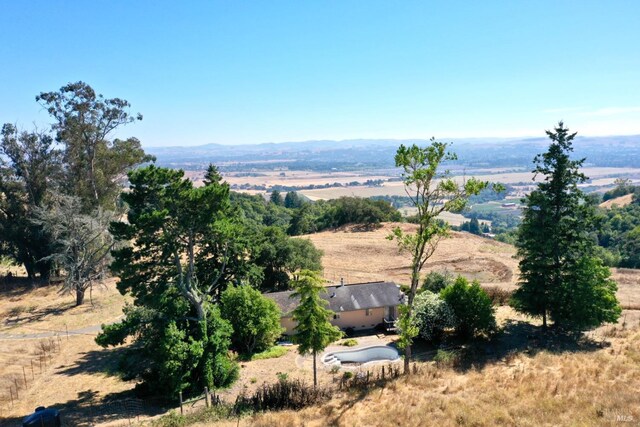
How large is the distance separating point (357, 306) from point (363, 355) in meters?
5.44

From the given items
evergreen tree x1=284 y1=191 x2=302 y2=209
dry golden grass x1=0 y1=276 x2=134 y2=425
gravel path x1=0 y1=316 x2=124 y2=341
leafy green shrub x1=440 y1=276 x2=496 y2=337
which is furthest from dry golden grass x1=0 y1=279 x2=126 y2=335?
evergreen tree x1=284 y1=191 x2=302 y2=209

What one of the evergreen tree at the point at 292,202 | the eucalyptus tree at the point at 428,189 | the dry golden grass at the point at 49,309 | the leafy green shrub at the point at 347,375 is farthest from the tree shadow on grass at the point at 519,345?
the evergreen tree at the point at 292,202

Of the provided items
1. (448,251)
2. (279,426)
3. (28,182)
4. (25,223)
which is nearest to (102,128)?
(28,182)

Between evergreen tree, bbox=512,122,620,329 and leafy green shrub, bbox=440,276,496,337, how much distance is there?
296 centimetres

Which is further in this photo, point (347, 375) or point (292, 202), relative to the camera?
point (292, 202)

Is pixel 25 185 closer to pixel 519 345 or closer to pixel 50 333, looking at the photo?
pixel 50 333

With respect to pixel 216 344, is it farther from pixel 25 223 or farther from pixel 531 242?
pixel 25 223

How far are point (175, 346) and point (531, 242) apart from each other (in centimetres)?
2327

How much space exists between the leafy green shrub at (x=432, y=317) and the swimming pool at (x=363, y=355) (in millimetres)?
2615

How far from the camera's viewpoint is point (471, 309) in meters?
28.5

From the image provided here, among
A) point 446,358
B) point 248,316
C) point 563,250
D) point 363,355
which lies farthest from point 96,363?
point 563,250

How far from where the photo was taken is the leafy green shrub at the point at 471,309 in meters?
28.3

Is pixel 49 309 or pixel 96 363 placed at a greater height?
pixel 49 309

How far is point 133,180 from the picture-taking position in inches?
892
